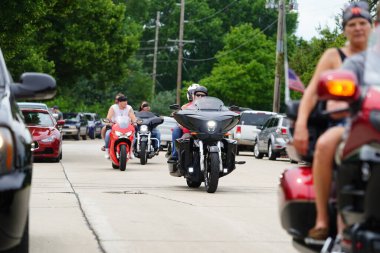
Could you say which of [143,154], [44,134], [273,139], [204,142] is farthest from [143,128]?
[204,142]

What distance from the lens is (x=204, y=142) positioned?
56.5ft

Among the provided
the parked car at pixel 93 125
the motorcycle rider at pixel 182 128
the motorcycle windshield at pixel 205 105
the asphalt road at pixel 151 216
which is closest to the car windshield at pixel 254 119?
the asphalt road at pixel 151 216

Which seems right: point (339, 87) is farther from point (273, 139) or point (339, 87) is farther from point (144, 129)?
point (273, 139)

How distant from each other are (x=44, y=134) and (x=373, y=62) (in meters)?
23.5

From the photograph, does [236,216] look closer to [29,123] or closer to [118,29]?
[29,123]

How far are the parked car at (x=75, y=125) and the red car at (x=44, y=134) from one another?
29.9 m

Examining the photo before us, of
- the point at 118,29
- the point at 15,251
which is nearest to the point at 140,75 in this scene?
the point at 118,29

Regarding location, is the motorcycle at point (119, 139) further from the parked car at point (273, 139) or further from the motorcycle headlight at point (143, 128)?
the parked car at point (273, 139)

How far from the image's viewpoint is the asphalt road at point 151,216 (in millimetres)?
9766

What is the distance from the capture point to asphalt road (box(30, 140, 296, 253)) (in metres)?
9.77

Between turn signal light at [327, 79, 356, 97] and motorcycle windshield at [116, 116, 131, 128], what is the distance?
19.1 metres

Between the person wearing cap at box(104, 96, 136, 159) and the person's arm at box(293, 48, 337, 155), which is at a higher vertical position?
the person's arm at box(293, 48, 337, 155)

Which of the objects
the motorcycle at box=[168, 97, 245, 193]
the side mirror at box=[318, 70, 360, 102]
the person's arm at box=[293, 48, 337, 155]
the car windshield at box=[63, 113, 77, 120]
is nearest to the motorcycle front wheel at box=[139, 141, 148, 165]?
the motorcycle at box=[168, 97, 245, 193]

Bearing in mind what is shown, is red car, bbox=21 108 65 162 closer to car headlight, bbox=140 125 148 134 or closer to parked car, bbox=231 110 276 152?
car headlight, bbox=140 125 148 134
